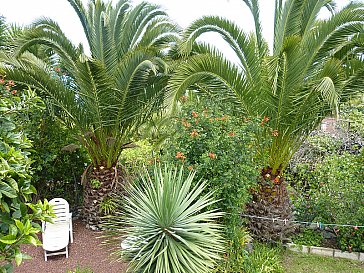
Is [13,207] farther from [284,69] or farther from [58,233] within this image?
[284,69]

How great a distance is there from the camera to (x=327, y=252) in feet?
19.3

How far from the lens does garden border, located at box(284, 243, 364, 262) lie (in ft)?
18.7

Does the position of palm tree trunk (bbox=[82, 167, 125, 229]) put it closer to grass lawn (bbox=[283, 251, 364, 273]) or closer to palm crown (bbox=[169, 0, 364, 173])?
palm crown (bbox=[169, 0, 364, 173])

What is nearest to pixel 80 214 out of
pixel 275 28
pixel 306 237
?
pixel 306 237

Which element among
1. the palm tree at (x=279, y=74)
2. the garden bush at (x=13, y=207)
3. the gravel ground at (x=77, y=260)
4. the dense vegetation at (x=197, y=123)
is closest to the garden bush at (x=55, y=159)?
the dense vegetation at (x=197, y=123)

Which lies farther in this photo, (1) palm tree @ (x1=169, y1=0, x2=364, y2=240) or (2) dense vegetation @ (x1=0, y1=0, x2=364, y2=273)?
(1) palm tree @ (x1=169, y1=0, x2=364, y2=240)

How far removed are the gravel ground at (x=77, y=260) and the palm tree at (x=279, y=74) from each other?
→ 9.49 feet

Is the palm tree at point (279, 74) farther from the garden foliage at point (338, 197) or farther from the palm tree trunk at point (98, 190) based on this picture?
the palm tree trunk at point (98, 190)

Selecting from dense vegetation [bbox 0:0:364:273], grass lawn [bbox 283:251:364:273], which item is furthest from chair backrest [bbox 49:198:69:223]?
grass lawn [bbox 283:251:364:273]

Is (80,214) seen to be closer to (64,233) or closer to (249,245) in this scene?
(64,233)

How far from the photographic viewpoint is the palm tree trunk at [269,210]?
5.92 meters

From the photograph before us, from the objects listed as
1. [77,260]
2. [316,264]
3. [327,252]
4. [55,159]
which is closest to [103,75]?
[55,159]

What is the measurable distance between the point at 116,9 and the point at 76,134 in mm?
2762

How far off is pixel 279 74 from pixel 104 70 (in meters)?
3.10
